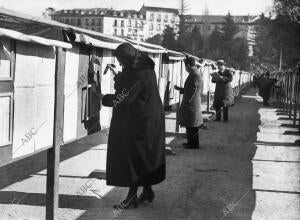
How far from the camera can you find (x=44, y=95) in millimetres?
5145

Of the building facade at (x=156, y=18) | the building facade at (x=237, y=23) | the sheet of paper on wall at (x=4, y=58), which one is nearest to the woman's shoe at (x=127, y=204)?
the sheet of paper on wall at (x=4, y=58)

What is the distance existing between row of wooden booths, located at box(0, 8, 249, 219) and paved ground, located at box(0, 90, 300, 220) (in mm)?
810

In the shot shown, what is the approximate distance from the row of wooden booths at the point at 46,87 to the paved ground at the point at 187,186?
0.81 metres

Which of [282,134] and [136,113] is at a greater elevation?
[136,113]

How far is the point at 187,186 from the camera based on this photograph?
24.1 ft

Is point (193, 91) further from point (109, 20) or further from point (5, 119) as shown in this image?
point (109, 20)

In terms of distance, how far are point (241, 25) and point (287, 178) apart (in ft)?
527

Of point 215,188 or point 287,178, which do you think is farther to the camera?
point 287,178

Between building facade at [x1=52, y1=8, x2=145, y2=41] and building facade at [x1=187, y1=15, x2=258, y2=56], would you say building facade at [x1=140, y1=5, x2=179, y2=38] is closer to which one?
building facade at [x1=52, y1=8, x2=145, y2=41]

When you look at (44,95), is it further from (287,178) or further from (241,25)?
(241,25)

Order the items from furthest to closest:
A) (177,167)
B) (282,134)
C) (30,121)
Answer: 1. (282,134)
2. (177,167)
3. (30,121)

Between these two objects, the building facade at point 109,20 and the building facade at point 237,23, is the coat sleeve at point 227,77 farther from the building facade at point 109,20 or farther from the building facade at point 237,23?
the building facade at point 237,23

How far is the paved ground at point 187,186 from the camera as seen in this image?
596 centimetres

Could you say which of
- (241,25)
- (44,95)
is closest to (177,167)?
(44,95)
